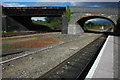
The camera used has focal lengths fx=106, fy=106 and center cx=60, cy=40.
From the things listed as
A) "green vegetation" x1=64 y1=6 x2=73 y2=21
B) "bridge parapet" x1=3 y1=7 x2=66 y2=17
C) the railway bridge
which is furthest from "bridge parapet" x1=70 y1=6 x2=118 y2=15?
"bridge parapet" x1=3 y1=7 x2=66 y2=17

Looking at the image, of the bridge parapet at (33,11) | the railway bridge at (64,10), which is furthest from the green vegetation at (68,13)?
the bridge parapet at (33,11)

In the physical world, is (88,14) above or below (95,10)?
below

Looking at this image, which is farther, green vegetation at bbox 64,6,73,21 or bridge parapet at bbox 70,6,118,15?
green vegetation at bbox 64,6,73,21

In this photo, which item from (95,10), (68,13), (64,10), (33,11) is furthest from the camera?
(33,11)

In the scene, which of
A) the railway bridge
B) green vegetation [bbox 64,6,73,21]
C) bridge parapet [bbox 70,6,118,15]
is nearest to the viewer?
bridge parapet [bbox 70,6,118,15]

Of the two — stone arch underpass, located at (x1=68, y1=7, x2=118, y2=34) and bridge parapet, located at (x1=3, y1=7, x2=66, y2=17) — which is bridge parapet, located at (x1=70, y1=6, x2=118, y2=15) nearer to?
stone arch underpass, located at (x1=68, y1=7, x2=118, y2=34)

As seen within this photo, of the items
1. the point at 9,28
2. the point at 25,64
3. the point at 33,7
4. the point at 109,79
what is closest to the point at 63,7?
the point at 33,7

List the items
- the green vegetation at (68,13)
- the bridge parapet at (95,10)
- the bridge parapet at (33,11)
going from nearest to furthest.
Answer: the bridge parapet at (95,10)
the green vegetation at (68,13)
the bridge parapet at (33,11)

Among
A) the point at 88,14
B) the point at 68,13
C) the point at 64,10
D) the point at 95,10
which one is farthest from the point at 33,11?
the point at 95,10

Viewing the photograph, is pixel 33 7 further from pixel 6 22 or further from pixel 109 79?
pixel 109 79

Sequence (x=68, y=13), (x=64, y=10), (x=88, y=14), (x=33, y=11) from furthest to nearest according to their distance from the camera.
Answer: (x=33, y=11) < (x=64, y=10) < (x=68, y=13) < (x=88, y=14)

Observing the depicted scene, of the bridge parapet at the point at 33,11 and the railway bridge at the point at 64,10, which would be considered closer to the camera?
the railway bridge at the point at 64,10

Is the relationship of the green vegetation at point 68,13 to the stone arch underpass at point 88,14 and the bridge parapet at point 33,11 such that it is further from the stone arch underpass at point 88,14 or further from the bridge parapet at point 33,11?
the bridge parapet at point 33,11

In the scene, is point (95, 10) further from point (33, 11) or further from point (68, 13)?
point (33, 11)
